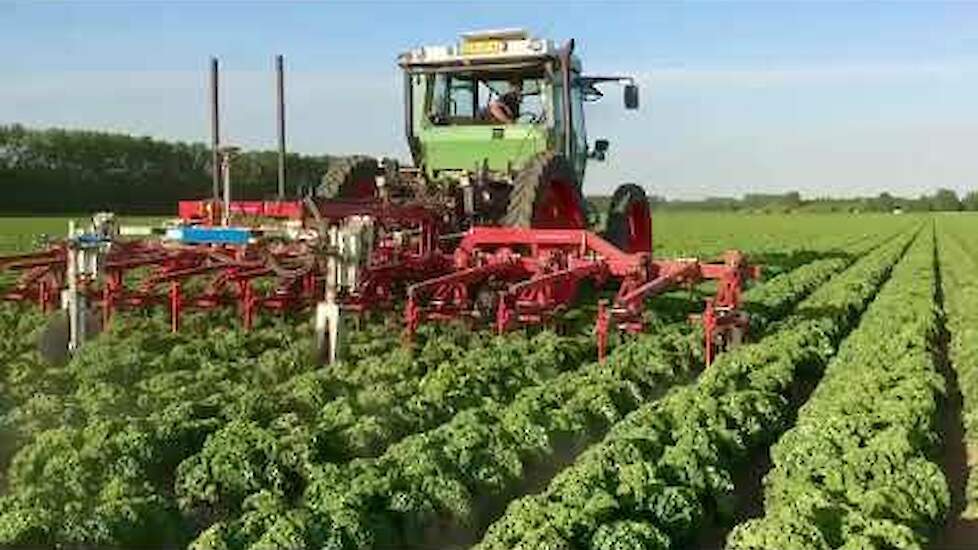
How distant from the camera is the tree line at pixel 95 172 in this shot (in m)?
53.7

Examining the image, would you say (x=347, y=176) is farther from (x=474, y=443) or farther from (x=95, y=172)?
(x=95, y=172)

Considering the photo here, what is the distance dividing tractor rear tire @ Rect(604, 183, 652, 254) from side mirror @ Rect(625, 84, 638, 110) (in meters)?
1.41

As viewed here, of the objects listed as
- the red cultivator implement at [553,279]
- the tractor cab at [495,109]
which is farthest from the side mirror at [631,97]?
the red cultivator implement at [553,279]

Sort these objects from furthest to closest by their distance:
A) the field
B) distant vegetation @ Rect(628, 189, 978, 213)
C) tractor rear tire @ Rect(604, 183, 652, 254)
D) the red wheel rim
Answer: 1. distant vegetation @ Rect(628, 189, 978, 213)
2. tractor rear tire @ Rect(604, 183, 652, 254)
3. the red wheel rim
4. the field

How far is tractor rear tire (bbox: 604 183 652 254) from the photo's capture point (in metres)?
14.9

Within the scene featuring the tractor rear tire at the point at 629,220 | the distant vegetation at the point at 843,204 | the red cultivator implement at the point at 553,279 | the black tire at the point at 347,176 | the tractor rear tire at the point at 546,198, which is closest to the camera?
the red cultivator implement at the point at 553,279

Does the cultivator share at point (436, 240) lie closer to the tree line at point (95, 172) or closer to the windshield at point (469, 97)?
the windshield at point (469, 97)

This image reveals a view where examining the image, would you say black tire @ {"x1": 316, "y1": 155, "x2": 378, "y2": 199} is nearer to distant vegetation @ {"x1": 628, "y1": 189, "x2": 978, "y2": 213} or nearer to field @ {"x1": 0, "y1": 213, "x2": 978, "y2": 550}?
field @ {"x1": 0, "y1": 213, "x2": 978, "y2": 550}

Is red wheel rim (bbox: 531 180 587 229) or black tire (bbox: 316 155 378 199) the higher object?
black tire (bbox: 316 155 378 199)

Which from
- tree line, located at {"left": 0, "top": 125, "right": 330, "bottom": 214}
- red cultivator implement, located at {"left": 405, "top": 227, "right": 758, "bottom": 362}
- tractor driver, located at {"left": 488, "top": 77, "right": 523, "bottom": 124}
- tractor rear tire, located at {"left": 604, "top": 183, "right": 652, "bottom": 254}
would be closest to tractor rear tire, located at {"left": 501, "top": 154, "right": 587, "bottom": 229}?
red cultivator implement, located at {"left": 405, "top": 227, "right": 758, "bottom": 362}

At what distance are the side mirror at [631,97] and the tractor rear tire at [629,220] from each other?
141 cm

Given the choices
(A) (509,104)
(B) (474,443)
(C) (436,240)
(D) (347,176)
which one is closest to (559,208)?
(A) (509,104)

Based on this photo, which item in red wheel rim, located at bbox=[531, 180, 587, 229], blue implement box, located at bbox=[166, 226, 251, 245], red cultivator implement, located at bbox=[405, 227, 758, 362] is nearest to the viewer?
blue implement box, located at bbox=[166, 226, 251, 245]

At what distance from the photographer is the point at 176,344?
1043 cm
